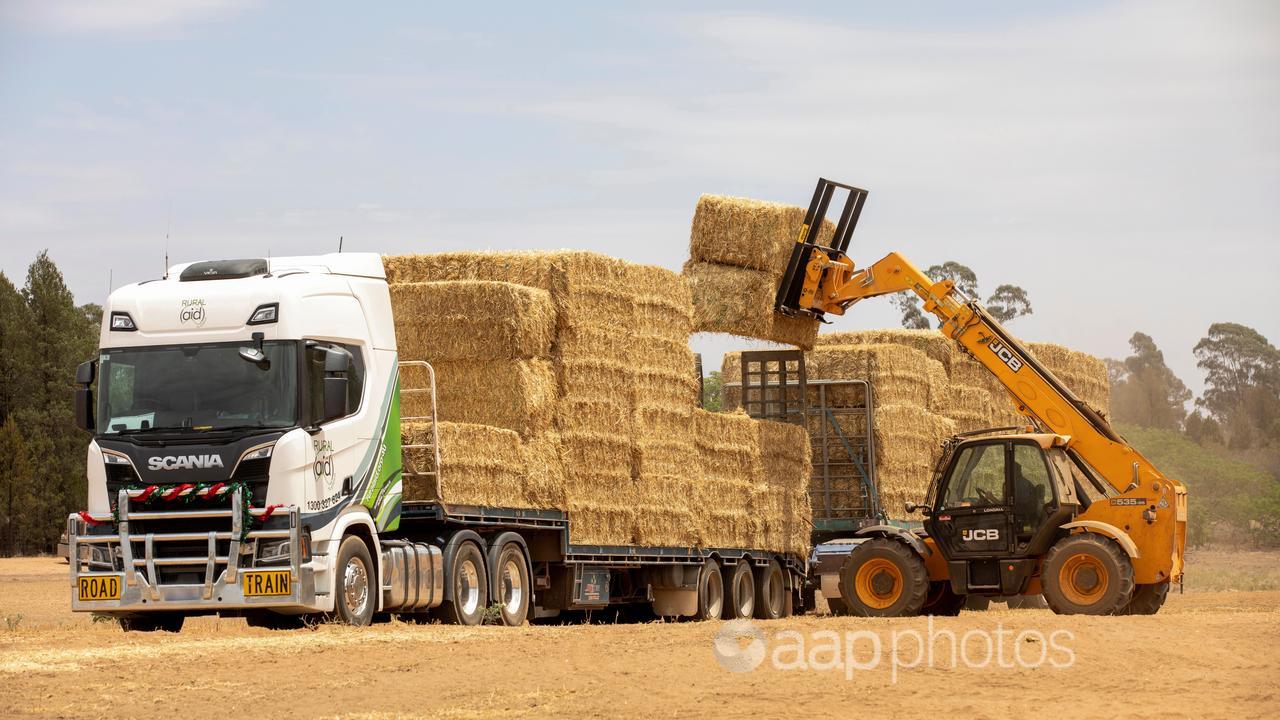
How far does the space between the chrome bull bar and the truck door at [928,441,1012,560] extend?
27.5ft

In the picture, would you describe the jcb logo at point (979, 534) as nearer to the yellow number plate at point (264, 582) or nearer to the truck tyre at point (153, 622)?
the yellow number plate at point (264, 582)

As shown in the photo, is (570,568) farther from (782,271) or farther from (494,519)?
(782,271)

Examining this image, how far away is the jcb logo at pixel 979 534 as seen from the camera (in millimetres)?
20953

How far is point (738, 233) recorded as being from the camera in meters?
24.8

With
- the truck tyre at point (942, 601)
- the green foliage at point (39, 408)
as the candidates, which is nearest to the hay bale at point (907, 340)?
the truck tyre at point (942, 601)

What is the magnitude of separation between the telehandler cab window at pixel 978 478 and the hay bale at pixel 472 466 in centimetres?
554

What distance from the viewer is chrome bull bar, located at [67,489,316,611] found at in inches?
662

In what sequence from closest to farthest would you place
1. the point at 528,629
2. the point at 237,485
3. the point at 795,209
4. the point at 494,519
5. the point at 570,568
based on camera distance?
1. the point at 237,485
2. the point at 528,629
3. the point at 494,519
4. the point at 570,568
5. the point at 795,209

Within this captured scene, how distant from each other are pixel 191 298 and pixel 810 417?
517 inches

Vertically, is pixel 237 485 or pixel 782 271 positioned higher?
pixel 782 271

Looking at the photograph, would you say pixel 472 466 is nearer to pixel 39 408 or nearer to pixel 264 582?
pixel 264 582

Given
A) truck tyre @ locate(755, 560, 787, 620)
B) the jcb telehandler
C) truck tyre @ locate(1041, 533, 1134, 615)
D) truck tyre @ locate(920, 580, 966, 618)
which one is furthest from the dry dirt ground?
truck tyre @ locate(755, 560, 787, 620)

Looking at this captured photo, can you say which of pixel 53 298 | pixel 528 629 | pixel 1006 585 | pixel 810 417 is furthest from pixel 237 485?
pixel 53 298

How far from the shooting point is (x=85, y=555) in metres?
17.3
